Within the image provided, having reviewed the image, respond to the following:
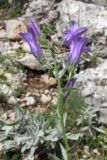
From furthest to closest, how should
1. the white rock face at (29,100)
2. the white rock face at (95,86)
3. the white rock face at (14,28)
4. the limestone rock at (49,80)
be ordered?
the white rock face at (14,28) < the limestone rock at (49,80) < the white rock face at (29,100) < the white rock face at (95,86)

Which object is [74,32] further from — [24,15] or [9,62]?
[24,15]

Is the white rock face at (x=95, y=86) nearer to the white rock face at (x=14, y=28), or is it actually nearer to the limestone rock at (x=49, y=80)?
the limestone rock at (x=49, y=80)

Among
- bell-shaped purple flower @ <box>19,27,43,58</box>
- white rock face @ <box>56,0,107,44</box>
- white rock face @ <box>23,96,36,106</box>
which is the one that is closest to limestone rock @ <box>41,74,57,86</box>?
white rock face @ <box>23,96,36,106</box>

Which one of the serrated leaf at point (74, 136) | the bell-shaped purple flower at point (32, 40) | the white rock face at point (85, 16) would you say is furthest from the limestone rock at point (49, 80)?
the bell-shaped purple flower at point (32, 40)

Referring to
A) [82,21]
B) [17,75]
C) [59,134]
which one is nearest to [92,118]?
[59,134]

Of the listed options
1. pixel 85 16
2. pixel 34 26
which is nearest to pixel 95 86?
pixel 85 16

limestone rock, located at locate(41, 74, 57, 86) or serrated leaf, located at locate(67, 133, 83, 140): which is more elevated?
limestone rock, located at locate(41, 74, 57, 86)

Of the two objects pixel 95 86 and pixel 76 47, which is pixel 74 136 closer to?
pixel 95 86

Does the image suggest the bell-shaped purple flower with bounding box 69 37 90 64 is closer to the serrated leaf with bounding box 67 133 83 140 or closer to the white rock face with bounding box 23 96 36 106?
the serrated leaf with bounding box 67 133 83 140
